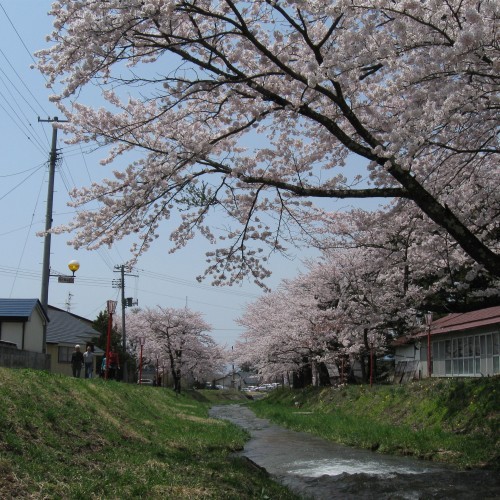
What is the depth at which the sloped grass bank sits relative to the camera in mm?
6293

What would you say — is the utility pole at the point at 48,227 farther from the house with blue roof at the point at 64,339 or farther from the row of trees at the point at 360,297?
the house with blue roof at the point at 64,339

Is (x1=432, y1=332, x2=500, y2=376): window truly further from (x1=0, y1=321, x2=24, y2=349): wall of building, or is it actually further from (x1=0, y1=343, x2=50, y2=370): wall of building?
(x1=0, y1=321, x2=24, y2=349): wall of building

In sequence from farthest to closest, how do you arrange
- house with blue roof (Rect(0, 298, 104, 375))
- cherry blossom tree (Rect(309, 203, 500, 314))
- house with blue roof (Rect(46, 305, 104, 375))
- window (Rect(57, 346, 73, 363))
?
window (Rect(57, 346, 73, 363)) < house with blue roof (Rect(46, 305, 104, 375)) < house with blue roof (Rect(0, 298, 104, 375)) < cherry blossom tree (Rect(309, 203, 500, 314))

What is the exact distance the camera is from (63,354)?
39.1m

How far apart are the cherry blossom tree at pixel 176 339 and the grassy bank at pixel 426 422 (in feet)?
94.9

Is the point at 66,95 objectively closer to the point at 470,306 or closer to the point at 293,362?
the point at 470,306

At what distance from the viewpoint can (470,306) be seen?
40.4 feet

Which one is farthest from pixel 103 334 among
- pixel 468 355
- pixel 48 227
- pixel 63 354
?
pixel 468 355

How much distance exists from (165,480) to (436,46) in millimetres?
5959

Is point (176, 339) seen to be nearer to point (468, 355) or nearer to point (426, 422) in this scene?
point (468, 355)

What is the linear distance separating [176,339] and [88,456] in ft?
149

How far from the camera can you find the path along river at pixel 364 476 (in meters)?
9.79

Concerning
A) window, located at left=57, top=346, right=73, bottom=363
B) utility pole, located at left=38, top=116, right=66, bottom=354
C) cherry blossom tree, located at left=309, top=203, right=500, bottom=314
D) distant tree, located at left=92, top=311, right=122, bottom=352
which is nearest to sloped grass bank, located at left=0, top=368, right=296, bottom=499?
cherry blossom tree, located at left=309, top=203, right=500, bottom=314

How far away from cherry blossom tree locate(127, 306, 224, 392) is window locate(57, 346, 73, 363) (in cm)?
1310
